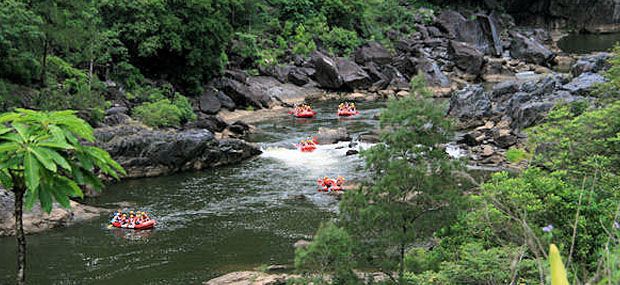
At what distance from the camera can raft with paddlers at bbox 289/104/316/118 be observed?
50.6 metres

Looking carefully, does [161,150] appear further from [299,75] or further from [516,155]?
[299,75]

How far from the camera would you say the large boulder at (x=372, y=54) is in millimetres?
65000

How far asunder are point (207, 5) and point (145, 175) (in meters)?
18.9

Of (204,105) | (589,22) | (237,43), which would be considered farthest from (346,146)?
(589,22)

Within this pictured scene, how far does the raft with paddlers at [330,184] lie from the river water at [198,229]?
0.48m

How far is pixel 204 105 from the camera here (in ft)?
166

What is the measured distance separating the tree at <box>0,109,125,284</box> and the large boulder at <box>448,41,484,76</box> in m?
57.8

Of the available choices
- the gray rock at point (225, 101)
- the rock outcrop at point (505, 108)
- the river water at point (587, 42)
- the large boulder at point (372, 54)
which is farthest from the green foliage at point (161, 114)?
the river water at point (587, 42)

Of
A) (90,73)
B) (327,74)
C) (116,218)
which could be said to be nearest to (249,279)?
(116,218)

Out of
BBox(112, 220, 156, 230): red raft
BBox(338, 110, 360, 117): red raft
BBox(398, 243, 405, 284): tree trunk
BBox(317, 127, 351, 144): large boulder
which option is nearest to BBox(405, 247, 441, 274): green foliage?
BBox(398, 243, 405, 284): tree trunk

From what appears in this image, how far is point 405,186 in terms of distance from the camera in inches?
609

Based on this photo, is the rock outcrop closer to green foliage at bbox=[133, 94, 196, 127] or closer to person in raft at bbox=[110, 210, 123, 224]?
green foliage at bbox=[133, 94, 196, 127]

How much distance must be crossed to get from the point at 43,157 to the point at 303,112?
39.9m

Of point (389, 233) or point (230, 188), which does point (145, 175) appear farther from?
point (389, 233)
